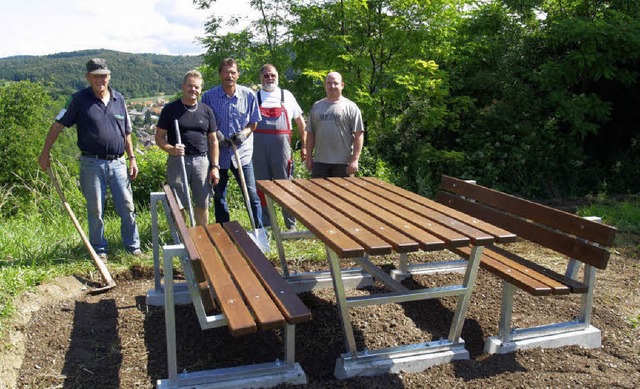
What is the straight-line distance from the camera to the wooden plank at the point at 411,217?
2844mm

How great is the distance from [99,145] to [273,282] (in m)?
2.61

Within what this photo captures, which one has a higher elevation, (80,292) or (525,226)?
(525,226)

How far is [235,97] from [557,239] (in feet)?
10.4

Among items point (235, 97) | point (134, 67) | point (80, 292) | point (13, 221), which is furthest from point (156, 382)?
point (134, 67)

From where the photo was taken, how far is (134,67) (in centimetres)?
5388

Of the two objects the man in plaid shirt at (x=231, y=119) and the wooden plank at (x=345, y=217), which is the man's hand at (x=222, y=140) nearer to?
the man in plaid shirt at (x=231, y=119)

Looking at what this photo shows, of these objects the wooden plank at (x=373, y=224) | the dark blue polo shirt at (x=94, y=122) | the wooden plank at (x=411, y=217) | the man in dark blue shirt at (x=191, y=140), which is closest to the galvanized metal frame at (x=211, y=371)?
the wooden plank at (x=373, y=224)

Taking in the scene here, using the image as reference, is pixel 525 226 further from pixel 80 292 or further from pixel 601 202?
pixel 601 202

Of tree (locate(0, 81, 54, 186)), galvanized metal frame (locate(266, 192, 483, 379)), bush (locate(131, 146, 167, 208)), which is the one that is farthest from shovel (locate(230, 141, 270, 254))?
tree (locate(0, 81, 54, 186))

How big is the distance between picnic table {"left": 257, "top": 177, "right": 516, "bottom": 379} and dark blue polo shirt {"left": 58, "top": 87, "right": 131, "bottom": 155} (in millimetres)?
1719

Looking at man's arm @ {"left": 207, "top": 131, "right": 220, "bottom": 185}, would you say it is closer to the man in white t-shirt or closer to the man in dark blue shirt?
the man in dark blue shirt

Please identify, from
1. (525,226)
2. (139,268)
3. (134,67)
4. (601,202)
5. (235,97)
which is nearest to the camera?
(525,226)

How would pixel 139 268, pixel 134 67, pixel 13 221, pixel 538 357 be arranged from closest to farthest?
pixel 538 357, pixel 139 268, pixel 13 221, pixel 134 67

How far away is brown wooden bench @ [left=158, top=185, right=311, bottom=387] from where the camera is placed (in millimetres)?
2570
